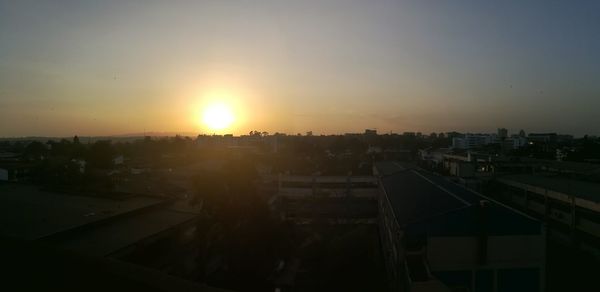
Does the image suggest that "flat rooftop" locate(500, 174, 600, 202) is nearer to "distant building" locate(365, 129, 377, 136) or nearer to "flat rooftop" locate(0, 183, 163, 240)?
"flat rooftop" locate(0, 183, 163, 240)

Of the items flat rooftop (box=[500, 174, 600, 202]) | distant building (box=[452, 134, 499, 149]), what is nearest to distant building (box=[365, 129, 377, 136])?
distant building (box=[452, 134, 499, 149])

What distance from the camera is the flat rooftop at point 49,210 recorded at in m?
6.79

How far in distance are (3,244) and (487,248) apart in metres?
7.21

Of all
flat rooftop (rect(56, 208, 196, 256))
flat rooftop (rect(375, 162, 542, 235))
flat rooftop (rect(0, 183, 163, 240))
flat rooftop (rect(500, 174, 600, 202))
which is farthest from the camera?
flat rooftop (rect(500, 174, 600, 202))

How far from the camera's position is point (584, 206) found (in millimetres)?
10891

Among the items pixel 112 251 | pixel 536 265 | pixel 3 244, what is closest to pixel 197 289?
pixel 3 244

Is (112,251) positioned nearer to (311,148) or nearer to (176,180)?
(176,180)

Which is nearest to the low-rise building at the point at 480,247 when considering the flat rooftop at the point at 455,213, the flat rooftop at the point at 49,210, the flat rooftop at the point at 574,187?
the flat rooftop at the point at 455,213

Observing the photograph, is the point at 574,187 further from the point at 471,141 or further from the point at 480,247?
the point at 471,141

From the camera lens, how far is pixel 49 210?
8.47m

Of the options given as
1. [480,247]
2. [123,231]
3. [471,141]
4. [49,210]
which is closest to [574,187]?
[480,247]

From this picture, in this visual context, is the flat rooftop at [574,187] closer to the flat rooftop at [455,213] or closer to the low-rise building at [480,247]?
the flat rooftop at [455,213]

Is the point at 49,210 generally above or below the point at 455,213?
below

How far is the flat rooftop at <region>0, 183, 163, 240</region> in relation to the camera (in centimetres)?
679
